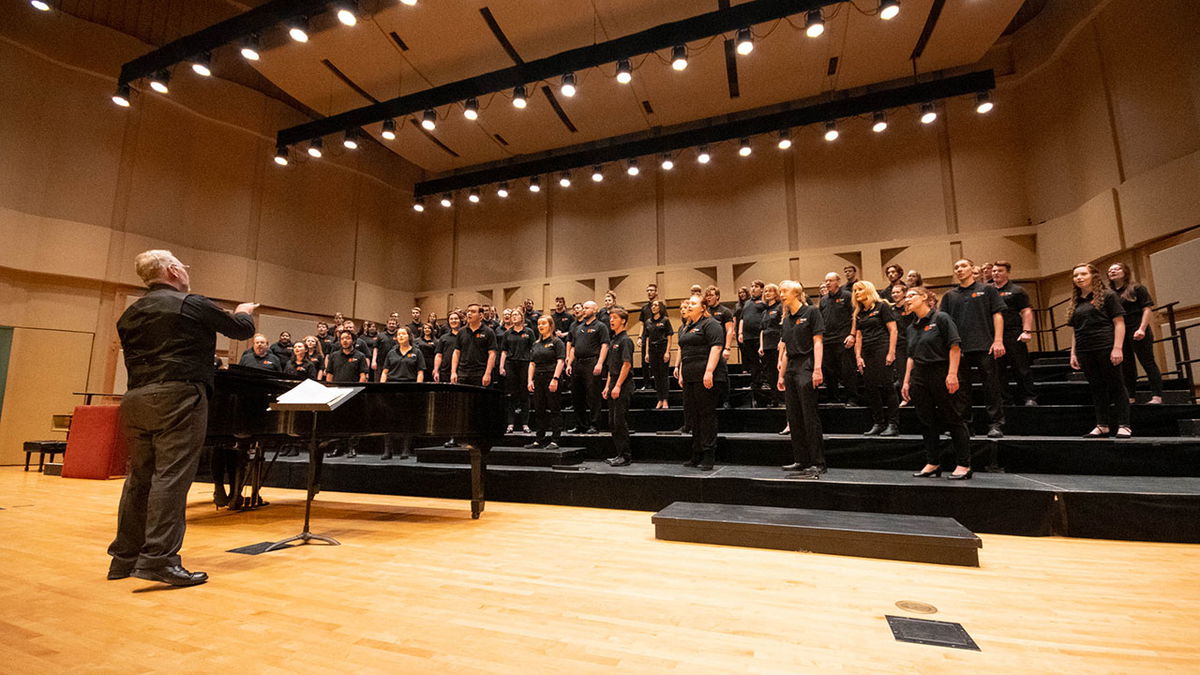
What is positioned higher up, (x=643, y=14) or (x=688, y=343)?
(x=643, y=14)

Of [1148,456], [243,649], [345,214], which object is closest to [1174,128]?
[1148,456]

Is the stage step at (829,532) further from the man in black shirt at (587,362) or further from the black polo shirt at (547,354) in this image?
the black polo shirt at (547,354)

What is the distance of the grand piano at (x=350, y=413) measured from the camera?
3.18m

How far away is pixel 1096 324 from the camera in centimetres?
398

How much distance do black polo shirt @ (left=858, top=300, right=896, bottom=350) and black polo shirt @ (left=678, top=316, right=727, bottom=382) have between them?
4.43 ft

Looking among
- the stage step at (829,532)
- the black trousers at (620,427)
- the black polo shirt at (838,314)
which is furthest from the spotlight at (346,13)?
the stage step at (829,532)

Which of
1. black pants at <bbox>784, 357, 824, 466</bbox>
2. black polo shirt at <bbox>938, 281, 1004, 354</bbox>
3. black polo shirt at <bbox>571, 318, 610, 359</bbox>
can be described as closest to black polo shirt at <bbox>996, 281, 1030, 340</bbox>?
black polo shirt at <bbox>938, 281, 1004, 354</bbox>

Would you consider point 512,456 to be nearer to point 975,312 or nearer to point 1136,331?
point 975,312

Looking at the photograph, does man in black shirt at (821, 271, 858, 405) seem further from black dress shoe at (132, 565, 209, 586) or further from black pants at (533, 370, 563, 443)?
black dress shoe at (132, 565, 209, 586)

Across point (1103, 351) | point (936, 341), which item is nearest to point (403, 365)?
point (936, 341)

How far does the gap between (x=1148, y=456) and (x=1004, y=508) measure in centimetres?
127

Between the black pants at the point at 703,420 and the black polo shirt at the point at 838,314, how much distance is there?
1376 millimetres

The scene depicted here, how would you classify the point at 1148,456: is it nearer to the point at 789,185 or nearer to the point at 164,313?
the point at 164,313

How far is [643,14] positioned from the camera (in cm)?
708
